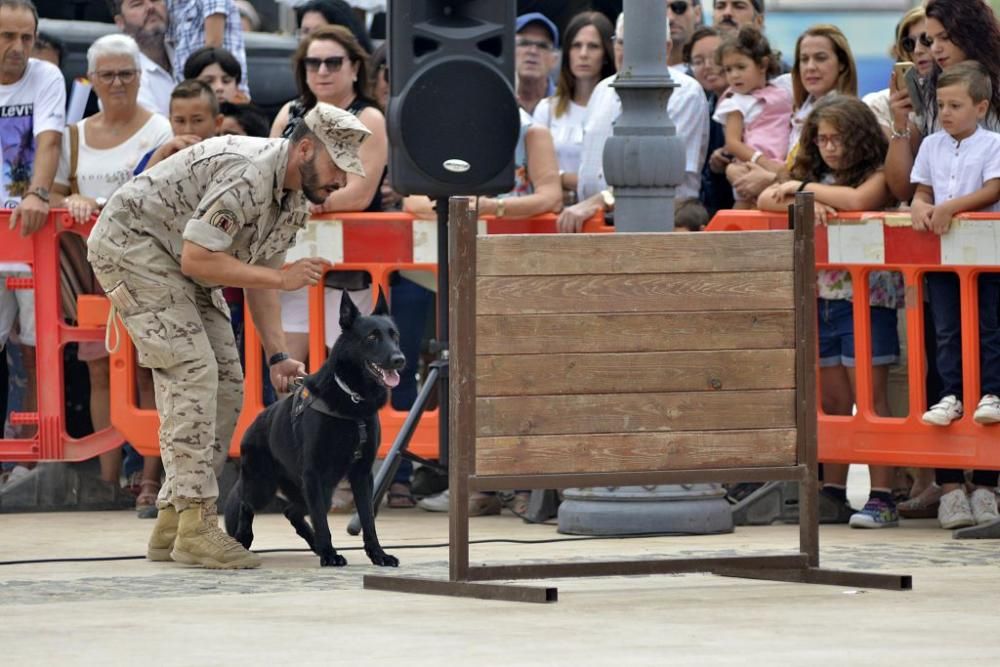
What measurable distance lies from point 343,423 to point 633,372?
142 cm

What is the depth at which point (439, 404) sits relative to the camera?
32.9 feet

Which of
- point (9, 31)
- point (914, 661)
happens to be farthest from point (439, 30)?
point (914, 661)

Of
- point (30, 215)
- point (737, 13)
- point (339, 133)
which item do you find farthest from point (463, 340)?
point (737, 13)

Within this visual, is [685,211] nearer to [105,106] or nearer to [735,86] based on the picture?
[735,86]

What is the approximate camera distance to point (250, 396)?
10.8 metres

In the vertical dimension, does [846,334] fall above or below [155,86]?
below

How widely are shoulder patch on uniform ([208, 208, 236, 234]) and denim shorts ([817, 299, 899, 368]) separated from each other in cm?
311

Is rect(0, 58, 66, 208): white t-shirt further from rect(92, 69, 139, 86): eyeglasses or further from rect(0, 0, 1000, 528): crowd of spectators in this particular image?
rect(92, 69, 139, 86): eyeglasses

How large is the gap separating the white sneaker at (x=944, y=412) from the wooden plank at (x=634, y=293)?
2.10 meters

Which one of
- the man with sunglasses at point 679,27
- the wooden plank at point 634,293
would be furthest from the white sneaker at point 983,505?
the man with sunglasses at point 679,27

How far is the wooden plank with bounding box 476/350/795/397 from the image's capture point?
24.2 feet

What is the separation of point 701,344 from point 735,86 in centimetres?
392

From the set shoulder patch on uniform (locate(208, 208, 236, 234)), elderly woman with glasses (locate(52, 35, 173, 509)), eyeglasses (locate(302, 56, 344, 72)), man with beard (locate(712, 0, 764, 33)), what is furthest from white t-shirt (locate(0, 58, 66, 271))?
man with beard (locate(712, 0, 764, 33))

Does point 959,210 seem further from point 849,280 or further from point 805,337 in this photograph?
point 805,337
